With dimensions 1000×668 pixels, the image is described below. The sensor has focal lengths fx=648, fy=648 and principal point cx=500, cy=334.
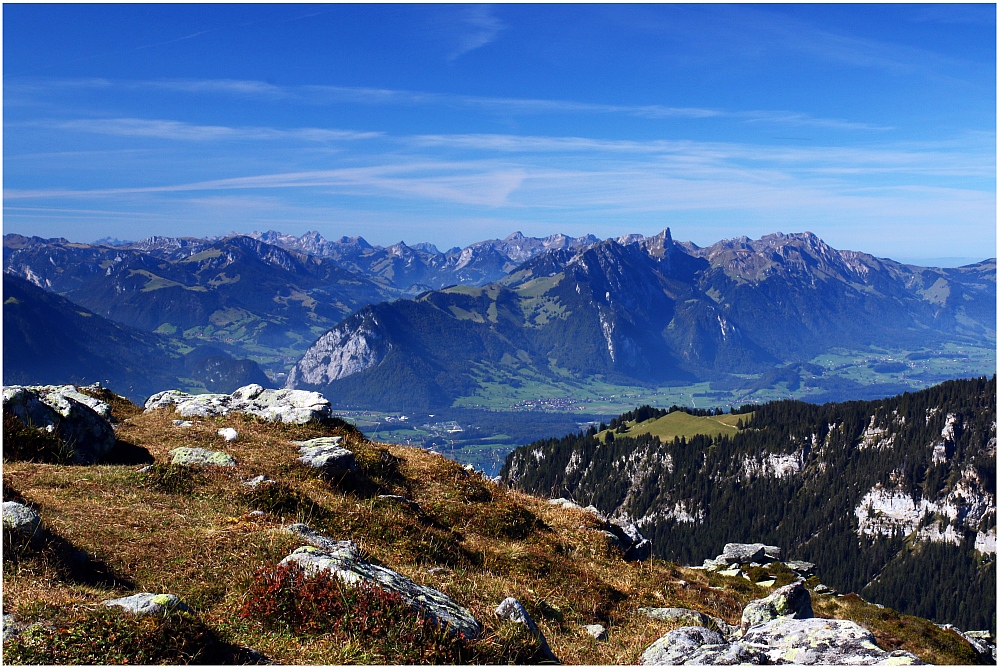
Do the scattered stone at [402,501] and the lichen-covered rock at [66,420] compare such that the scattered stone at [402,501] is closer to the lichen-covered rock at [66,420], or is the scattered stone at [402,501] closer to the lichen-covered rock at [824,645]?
the lichen-covered rock at [66,420]

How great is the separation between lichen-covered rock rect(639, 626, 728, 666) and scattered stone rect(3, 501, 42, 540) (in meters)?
12.7

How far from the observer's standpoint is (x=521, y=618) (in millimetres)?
13406

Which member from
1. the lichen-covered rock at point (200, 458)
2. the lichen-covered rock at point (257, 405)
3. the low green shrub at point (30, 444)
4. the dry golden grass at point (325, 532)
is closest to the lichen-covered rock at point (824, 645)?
the dry golden grass at point (325, 532)

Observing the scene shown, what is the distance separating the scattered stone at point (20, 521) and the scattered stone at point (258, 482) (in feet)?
21.8

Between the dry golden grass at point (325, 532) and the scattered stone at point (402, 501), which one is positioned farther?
the scattered stone at point (402, 501)

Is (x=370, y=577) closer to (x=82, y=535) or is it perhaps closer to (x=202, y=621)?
(x=202, y=621)

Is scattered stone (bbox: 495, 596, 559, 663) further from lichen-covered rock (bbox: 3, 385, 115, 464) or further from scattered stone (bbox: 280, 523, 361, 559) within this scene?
lichen-covered rock (bbox: 3, 385, 115, 464)

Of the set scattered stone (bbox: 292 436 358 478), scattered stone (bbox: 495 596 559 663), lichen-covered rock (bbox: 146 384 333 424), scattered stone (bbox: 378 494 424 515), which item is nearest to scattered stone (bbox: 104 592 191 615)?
scattered stone (bbox: 495 596 559 663)

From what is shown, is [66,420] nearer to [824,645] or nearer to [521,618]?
[521,618]

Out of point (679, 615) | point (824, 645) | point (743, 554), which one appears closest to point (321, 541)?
point (679, 615)

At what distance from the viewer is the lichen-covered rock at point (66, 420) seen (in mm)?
20922

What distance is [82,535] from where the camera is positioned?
14383mm

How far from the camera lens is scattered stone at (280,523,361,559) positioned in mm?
14914

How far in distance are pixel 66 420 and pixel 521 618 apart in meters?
17.2
